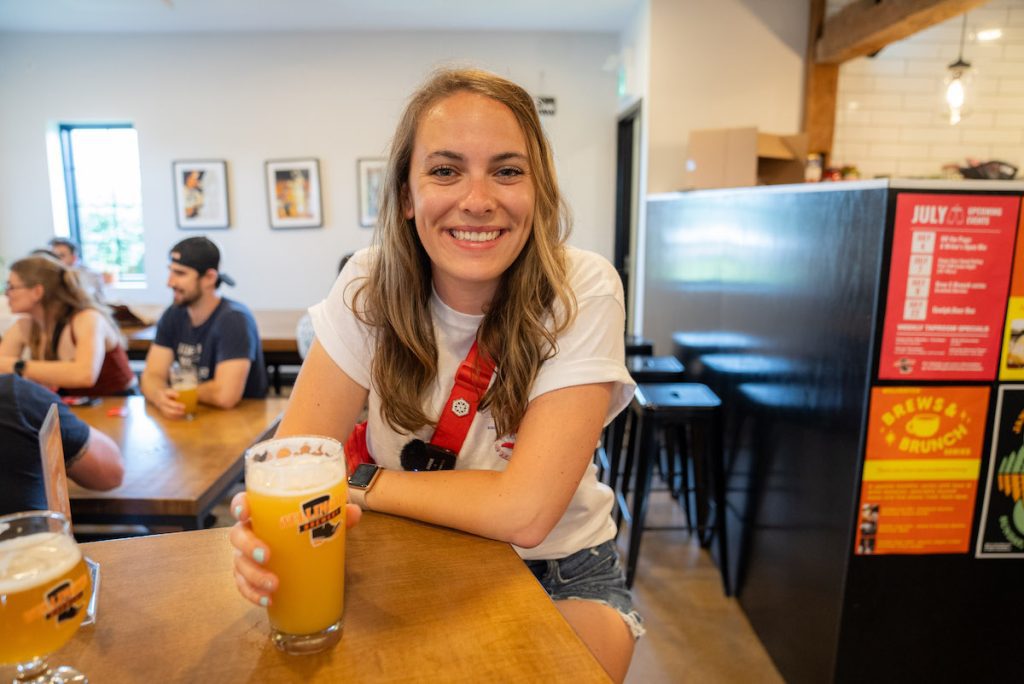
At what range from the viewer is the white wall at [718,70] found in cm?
440

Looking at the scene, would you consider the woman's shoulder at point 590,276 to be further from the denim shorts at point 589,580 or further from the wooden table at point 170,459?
the wooden table at point 170,459

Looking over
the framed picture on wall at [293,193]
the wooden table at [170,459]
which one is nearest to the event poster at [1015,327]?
the wooden table at [170,459]

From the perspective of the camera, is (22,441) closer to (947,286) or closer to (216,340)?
(216,340)

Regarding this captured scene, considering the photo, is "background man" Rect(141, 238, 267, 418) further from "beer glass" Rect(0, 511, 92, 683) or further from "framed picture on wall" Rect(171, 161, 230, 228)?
"framed picture on wall" Rect(171, 161, 230, 228)

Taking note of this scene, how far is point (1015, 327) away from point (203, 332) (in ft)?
9.27

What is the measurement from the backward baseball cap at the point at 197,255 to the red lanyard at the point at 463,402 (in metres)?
1.89

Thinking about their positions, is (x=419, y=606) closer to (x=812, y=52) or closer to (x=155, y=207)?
(x=812, y=52)

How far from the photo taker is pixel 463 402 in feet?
3.93

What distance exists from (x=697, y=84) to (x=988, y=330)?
3283mm

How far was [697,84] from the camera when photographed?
4.45 metres

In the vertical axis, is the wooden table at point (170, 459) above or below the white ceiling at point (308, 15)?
below

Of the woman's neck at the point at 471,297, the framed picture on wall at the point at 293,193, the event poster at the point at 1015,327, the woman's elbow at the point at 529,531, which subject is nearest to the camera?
the woman's elbow at the point at 529,531

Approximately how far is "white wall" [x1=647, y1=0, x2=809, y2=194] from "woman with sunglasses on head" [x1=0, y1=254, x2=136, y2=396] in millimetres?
3472

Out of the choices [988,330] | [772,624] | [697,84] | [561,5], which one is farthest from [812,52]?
[772,624]
